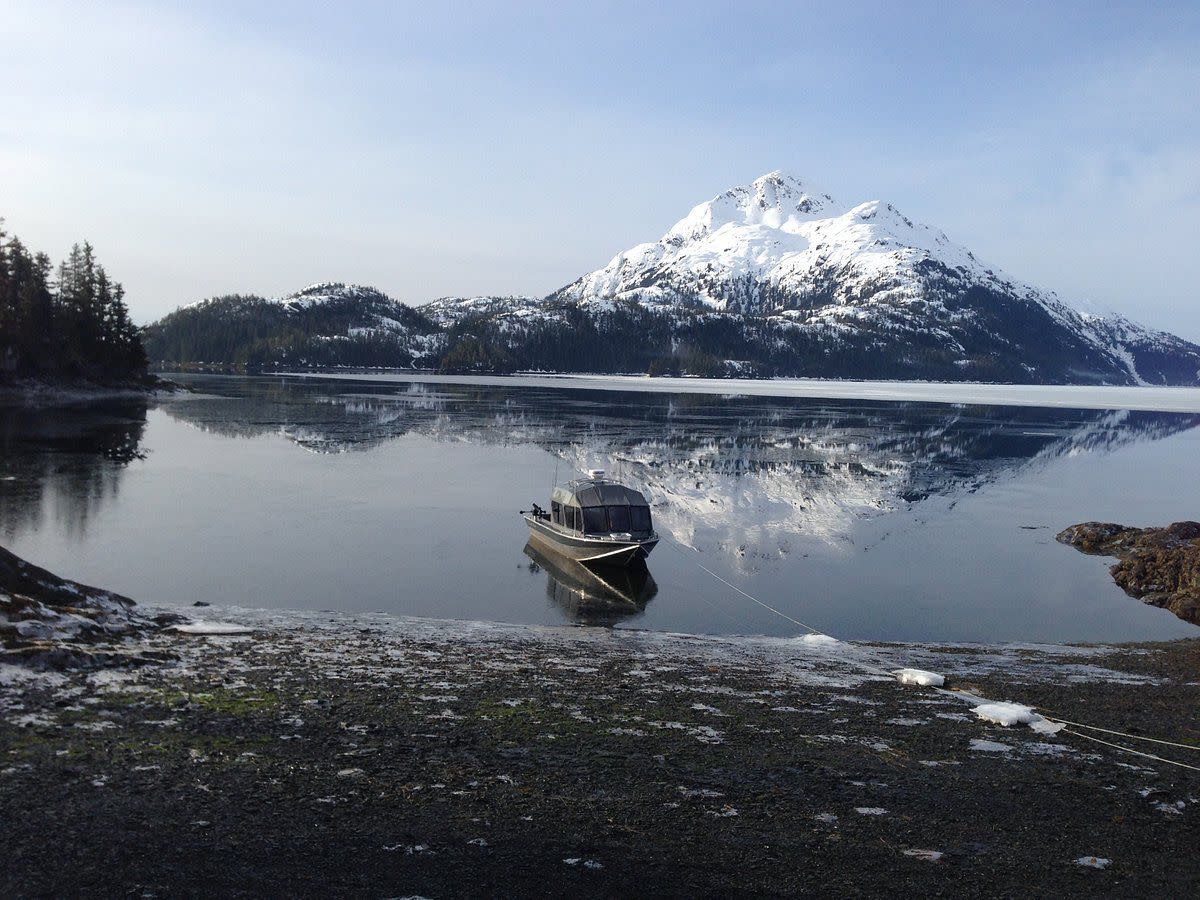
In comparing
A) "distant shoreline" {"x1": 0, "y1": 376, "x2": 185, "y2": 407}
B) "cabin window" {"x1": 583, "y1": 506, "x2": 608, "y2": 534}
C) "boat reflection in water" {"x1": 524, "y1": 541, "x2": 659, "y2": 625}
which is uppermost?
"distant shoreline" {"x1": 0, "y1": 376, "x2": 185, "y2": 407}

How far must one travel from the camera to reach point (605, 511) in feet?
119

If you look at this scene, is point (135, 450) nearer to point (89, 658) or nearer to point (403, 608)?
point (403, 608)

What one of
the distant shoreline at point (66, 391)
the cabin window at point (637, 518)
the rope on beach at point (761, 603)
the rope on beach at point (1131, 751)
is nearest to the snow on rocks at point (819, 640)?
the rope on beach at point (761, 603)

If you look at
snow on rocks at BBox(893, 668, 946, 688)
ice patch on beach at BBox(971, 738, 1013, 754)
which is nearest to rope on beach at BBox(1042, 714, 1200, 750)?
ice patch on beach at BBox(971, 738, 1013, 754)

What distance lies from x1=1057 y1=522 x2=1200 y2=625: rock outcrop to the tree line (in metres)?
111

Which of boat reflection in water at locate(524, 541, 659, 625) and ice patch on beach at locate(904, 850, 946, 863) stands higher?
ice patch on beach at locate(904, 850, 946, 863)

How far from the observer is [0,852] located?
29.6 feet

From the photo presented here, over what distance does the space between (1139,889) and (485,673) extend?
12.2 m

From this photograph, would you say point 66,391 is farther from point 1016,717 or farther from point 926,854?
point 926,854

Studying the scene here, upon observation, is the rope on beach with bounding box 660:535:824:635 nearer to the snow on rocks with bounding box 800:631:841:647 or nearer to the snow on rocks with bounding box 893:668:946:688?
the snow on rocks with bounding box 800:631:841:647

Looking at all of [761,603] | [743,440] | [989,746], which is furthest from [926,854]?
[743,440]

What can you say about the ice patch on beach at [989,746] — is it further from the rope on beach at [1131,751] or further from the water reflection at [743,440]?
the water reflection at [743,440]

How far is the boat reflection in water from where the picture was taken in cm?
2962

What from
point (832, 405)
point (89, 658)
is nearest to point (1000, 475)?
point (89, 658)
